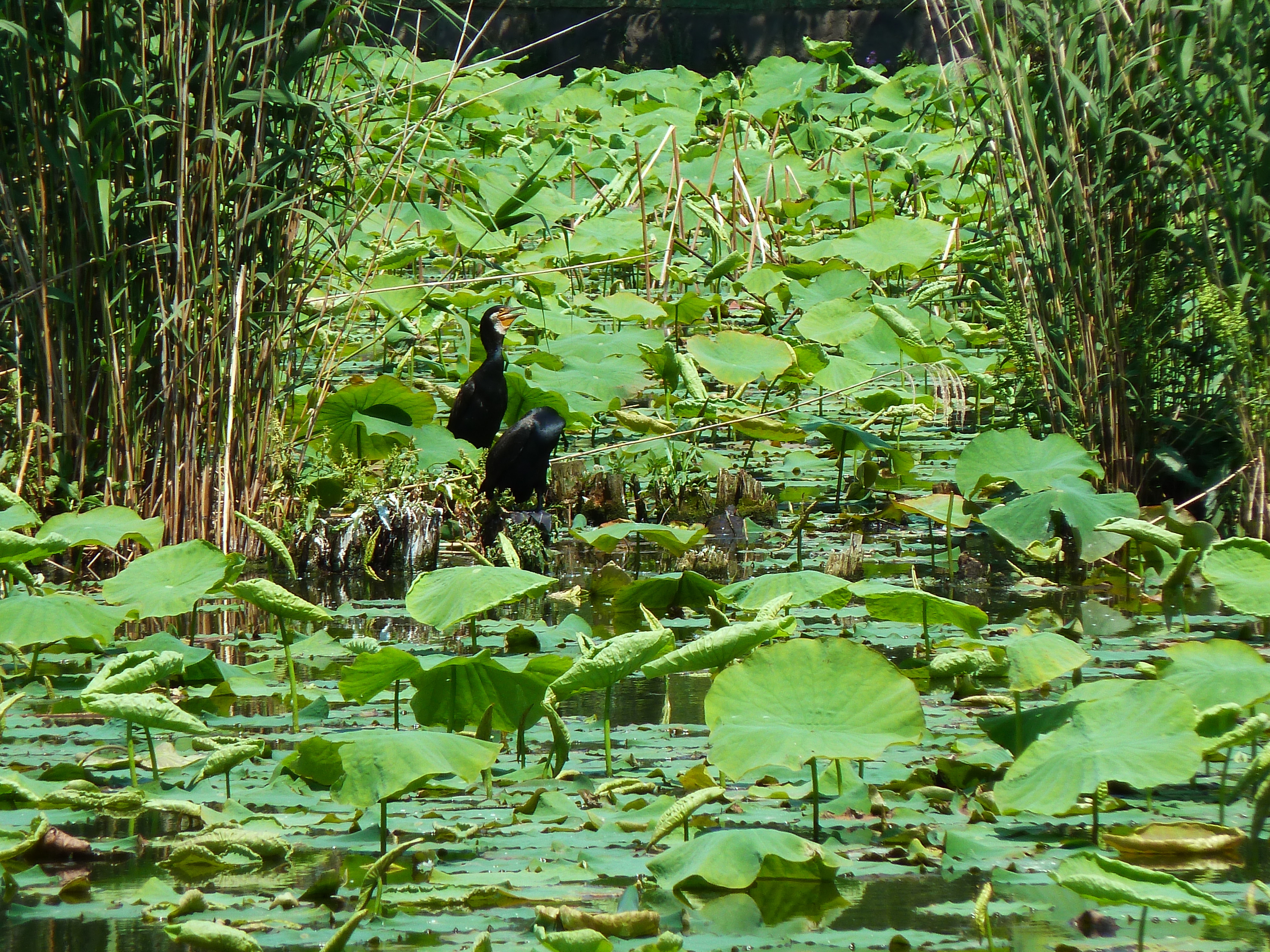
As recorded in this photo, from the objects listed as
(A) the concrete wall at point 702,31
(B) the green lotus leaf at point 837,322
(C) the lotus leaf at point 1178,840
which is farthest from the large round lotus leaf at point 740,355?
(A) the concrete wall at point 702,31

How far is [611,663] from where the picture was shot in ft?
7.77

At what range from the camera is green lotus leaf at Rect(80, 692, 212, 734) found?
7.35ft

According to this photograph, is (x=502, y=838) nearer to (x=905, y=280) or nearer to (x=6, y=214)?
(x=6, y=214)

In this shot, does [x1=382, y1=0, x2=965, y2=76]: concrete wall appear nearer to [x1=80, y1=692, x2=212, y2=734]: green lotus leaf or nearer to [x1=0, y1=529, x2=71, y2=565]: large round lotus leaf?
[x1=0, y1=529, x2=71, y2=565]: large round lotus leaf

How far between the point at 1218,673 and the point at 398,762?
4.05 feet

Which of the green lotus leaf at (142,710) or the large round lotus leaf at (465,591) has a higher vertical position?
the large round lotus leaf at (465,591)

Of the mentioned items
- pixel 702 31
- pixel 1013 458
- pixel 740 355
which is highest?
pixel 702 31

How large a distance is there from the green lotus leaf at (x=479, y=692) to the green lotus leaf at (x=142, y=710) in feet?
1.26

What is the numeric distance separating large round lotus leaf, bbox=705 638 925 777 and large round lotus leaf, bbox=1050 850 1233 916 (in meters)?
0.47

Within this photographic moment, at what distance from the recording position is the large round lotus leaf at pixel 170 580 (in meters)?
3.02

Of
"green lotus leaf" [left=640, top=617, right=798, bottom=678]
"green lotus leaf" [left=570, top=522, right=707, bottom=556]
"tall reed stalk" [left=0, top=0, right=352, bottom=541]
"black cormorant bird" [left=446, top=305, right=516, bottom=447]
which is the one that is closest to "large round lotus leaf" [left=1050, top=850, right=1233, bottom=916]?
"green lotus leaf" [left=640, top=617, right=798, bottom=678]

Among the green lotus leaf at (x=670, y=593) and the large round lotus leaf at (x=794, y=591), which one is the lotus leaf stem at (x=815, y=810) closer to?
the large round lotus leaf at (x=794, y=591)

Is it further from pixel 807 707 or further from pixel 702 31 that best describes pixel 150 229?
pixel 702 31

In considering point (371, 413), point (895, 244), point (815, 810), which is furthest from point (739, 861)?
point (895, 244)
